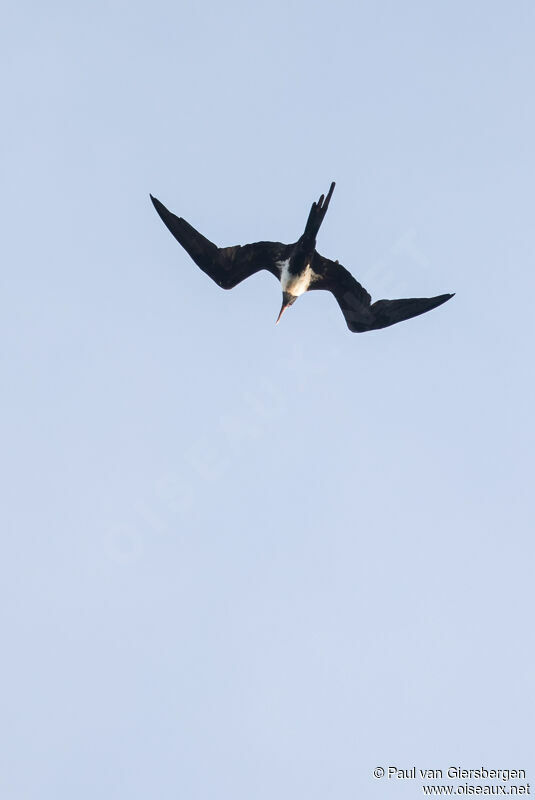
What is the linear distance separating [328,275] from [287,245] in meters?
1.35

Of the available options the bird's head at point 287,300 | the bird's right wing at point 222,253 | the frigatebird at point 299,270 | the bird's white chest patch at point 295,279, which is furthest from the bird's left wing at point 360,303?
the bird's right wing at point 222,253

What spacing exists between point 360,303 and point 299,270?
5.92ft

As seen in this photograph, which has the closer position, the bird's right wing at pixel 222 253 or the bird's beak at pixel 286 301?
the bird's right wing at pixel 222 253

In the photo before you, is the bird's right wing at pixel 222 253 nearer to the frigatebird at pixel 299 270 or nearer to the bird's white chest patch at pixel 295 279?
the frigatebird at pixel 299 270

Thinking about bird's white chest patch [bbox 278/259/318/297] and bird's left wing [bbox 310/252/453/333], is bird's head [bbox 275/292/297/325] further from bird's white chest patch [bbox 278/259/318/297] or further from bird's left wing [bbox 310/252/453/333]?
bird's left wing [bbox 310/252/453/333]

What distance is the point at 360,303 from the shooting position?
22.5 m

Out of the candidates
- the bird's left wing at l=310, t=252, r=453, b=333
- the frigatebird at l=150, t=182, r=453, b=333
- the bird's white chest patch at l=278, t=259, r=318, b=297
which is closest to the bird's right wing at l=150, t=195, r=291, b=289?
the frigatebird at l=150, t=182, r=453, b=333

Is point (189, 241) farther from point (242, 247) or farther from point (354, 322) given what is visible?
point (354, 322)

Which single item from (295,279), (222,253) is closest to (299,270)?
(295,279)

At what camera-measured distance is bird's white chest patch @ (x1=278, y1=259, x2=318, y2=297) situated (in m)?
22.8

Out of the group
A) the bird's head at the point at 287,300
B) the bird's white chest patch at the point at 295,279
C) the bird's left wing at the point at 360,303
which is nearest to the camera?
the bird's left wing at the point at 360,303

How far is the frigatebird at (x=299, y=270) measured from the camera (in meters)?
22.2

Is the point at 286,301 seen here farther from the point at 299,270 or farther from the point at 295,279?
the point at 299,270

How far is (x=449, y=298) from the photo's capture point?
21.7m
